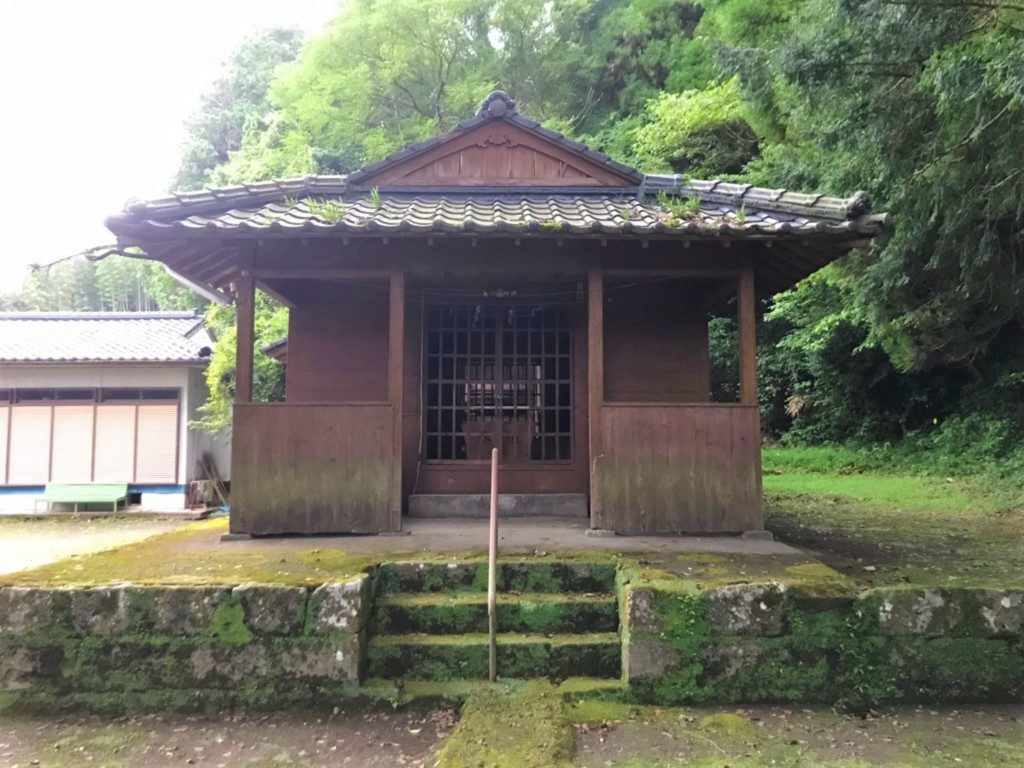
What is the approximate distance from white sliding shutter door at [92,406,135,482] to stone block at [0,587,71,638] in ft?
44.7

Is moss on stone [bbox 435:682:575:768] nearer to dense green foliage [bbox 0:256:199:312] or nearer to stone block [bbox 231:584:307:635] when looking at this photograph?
stone block [bbox 231:584:307:635]

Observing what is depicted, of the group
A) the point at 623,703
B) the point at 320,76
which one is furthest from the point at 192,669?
the point at 320,76

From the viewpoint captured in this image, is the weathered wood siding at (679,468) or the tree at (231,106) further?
the tree at (231,106)

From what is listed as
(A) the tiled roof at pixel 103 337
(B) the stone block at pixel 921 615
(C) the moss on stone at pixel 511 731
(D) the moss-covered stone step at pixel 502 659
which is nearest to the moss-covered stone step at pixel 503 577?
(D) the moss-covered stone step at pixel 502 659

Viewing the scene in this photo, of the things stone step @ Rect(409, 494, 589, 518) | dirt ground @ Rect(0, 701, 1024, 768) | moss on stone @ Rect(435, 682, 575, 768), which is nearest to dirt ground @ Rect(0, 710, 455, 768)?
dirt ground @ Rect(0, 701, 1024, 768)

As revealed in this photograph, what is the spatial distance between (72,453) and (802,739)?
17.9 meters

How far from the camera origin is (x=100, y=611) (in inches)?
174

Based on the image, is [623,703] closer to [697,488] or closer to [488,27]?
[697,488]

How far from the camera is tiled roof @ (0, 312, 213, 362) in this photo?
1636 cm

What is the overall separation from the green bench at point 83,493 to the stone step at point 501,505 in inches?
474

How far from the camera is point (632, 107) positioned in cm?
2386

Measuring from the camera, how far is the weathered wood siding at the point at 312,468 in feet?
20.8

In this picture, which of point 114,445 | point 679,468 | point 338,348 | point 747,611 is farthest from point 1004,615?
point 114,445

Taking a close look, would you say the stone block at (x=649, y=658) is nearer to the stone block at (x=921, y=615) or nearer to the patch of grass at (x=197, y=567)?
the stone block at (x=921, y=615)
